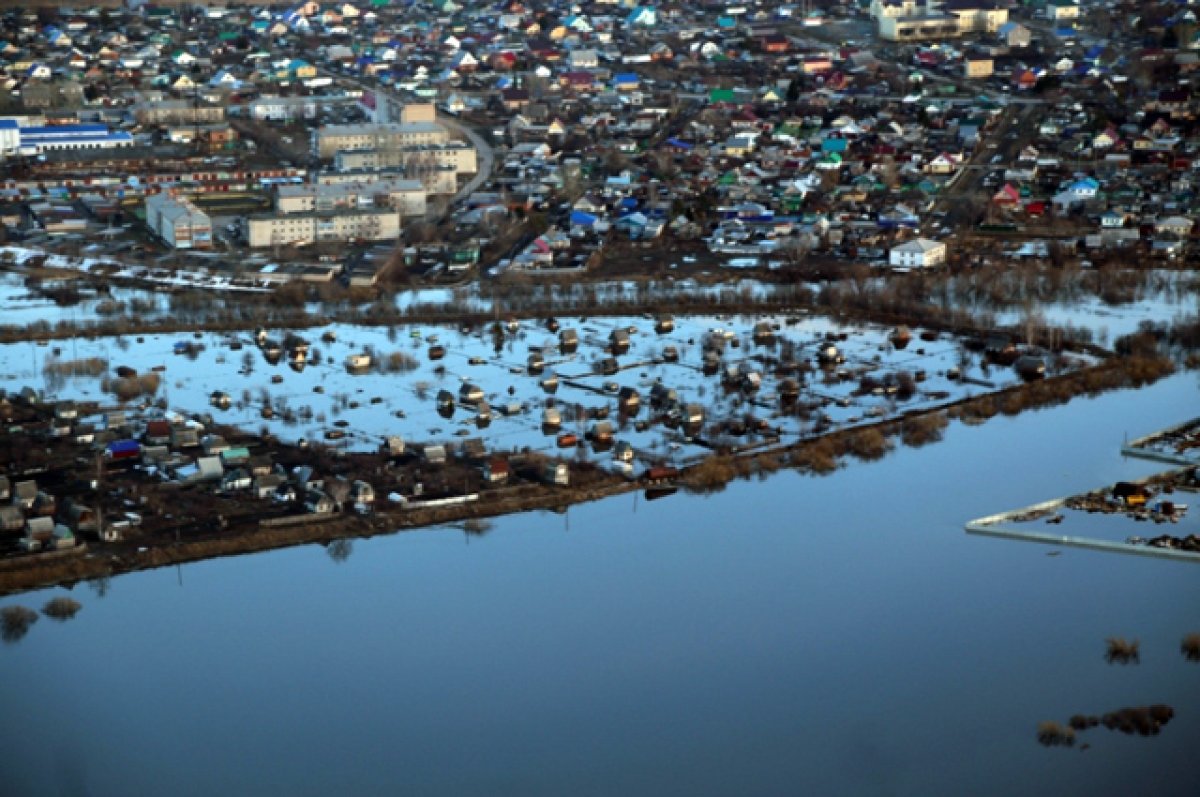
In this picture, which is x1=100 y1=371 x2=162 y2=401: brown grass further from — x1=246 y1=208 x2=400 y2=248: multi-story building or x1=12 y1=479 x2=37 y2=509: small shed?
x1=246 y1=208 x2=400 y2=248: multi-story building

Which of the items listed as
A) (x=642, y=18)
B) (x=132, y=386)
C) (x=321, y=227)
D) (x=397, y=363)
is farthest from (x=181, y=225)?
(x=642, y=18)


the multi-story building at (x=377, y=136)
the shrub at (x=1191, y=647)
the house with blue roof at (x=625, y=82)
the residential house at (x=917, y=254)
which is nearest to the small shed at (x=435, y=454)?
the shrub at (x=1191, y=647)

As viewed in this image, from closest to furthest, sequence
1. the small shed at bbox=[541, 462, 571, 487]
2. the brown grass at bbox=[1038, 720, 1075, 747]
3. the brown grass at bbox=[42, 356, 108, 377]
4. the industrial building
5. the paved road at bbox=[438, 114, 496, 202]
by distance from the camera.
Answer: the brown grass at bbox=[1038, 720, 1075, 747]
the small shed at bbox=[541, 462, 571, 487]
the brown grass at bbox=[42, 356, 108, 377]
the paved road at bbox=[438, 114, 496, 202]
the industrial building

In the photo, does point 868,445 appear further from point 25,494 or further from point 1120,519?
point 25,494

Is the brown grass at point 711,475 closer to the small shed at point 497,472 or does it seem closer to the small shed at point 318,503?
the small shed at point 497,472

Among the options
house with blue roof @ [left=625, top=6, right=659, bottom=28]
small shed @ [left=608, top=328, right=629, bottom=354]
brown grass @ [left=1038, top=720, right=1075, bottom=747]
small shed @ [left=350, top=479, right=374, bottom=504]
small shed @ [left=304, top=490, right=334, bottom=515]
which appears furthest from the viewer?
house with blue roof @ [left=625, top=6, right=659, bottom=28]

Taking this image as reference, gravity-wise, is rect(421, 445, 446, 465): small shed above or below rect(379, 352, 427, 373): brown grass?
below

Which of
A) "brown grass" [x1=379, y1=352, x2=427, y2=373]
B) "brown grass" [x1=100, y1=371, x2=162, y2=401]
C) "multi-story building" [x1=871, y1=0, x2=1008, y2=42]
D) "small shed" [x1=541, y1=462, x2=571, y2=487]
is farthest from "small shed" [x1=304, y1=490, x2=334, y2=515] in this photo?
"multi-story building" [x1=871, y1=0, x2=1008, y2=42]
